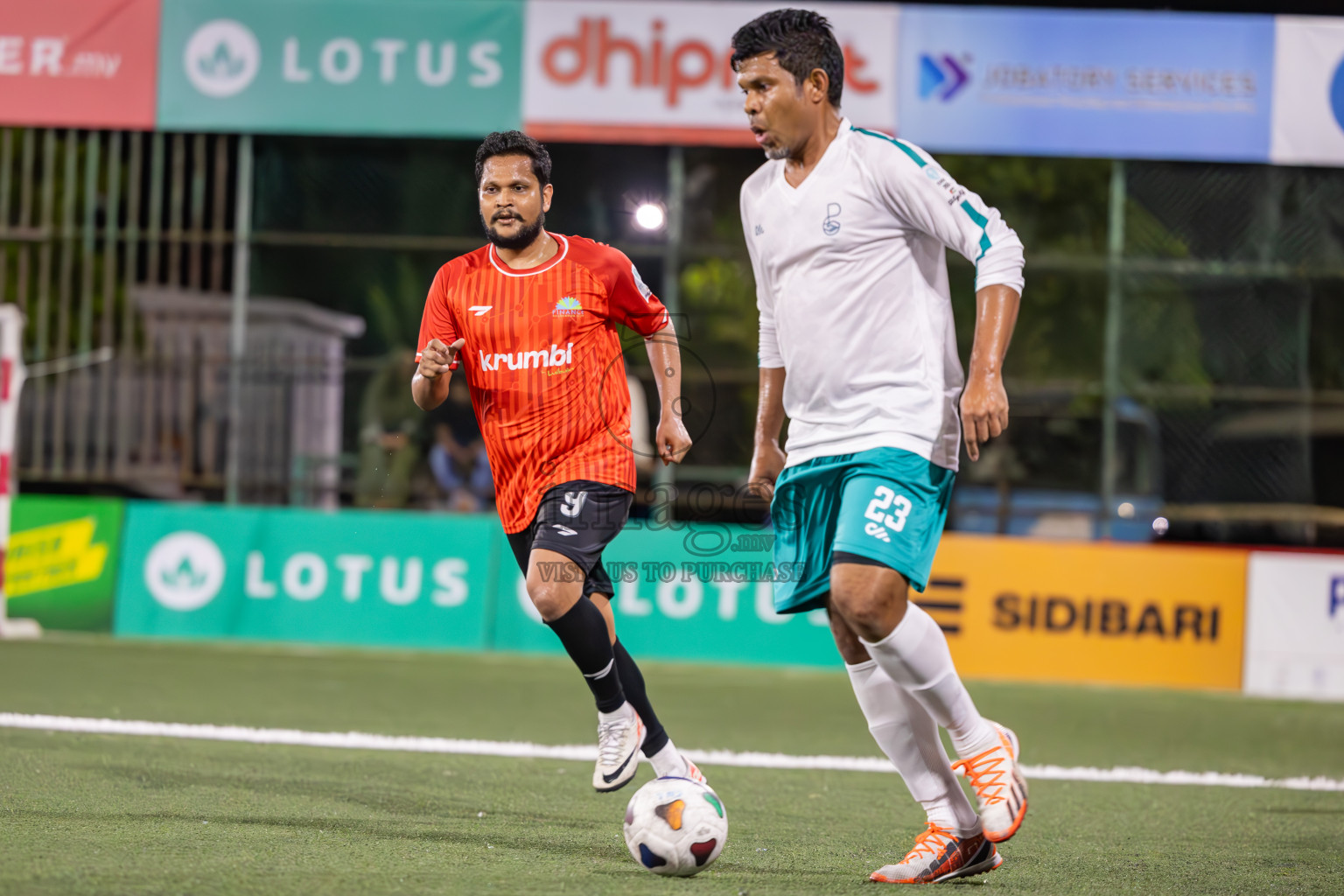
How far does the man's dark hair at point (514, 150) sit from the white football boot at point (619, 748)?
1.82 m

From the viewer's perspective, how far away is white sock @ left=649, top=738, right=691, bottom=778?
4.94m

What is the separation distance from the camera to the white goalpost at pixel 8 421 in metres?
11.0

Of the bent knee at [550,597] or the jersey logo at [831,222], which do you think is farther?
the bent knee at [550,597]

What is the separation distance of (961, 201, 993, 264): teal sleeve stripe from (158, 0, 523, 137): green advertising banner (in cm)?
826

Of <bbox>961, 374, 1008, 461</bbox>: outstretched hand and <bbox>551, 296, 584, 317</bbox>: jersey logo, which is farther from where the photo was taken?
<bbox>551, 296, 584, 317</bbox>: jersey logo

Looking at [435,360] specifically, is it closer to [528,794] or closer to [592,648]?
[592,648]

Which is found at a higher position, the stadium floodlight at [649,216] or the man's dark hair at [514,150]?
the stadium floodlight at [649,216]

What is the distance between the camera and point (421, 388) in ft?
16.6

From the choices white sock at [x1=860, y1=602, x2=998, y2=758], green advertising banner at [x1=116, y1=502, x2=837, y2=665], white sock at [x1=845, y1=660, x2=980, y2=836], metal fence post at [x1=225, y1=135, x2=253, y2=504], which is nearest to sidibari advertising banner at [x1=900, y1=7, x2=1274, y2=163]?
green advertising banner at [x1=116, y1=502, x2=837, y2=665]

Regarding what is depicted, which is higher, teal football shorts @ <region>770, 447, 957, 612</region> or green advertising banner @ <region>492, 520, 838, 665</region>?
teal football shorts @ <region>770, 447, 957, 612</region>

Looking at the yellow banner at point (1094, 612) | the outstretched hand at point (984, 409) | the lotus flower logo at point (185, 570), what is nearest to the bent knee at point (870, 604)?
the outstretched hand at point (984, 409)

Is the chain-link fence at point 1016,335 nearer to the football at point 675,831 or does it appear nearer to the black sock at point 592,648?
the black sock at point 592,648

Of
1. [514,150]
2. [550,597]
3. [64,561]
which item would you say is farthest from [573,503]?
[64,561]

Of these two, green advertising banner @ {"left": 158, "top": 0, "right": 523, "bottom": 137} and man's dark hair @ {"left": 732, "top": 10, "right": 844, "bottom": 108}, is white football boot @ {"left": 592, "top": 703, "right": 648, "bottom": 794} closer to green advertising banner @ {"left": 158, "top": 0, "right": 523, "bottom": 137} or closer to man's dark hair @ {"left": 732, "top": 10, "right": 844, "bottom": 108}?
man's dark hair @ {"left": 732, "top": 10, "right": 844, "bottom": 108}
